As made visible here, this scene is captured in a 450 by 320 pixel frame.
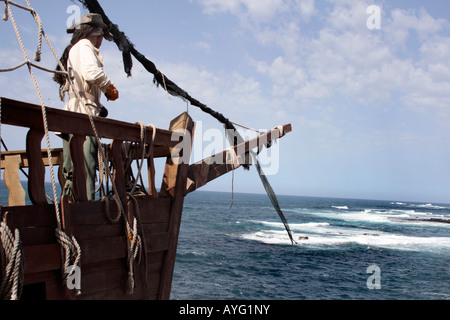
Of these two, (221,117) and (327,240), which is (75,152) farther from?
(327,240)

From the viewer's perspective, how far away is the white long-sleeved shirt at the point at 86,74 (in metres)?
3.82

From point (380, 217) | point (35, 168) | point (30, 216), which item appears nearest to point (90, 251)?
Result: point (30, 216)

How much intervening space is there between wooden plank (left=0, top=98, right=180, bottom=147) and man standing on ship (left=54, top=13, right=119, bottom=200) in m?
0.46

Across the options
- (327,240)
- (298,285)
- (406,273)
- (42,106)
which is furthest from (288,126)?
(327,240)

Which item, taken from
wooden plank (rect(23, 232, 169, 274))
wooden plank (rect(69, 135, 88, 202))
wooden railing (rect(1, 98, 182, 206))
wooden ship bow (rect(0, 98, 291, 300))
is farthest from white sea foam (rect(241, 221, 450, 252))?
wooden plank (rect(69, 135, 88, 202))

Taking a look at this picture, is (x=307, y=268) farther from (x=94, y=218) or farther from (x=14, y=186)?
(x=94, y=218)

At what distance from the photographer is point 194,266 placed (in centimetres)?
2164

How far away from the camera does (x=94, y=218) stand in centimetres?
334

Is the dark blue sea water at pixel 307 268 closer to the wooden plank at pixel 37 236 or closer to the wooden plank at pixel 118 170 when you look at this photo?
the wooden plank at pixel 118 170

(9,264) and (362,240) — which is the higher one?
(9,264)

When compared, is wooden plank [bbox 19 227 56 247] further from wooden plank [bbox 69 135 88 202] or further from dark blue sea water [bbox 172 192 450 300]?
dark blue sea water [bbox 172 192 450 300]

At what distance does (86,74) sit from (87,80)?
6 cm
